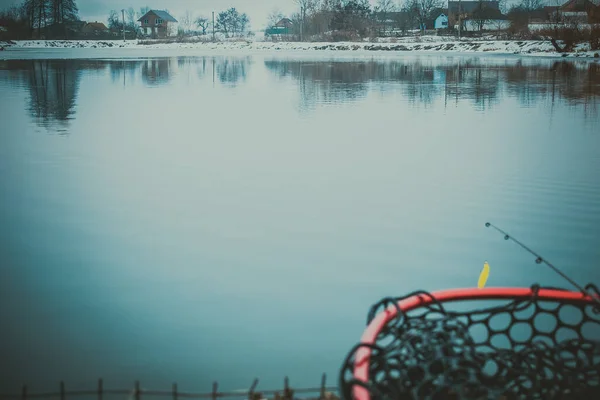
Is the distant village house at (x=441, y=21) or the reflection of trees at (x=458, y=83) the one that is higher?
the distant village house at (x=441, y=21)

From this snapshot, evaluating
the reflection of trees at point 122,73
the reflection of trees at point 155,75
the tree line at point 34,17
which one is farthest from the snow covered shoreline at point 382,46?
the reflection of trees at point 155,75

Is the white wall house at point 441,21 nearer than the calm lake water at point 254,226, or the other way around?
the calm lake water at point 254,226

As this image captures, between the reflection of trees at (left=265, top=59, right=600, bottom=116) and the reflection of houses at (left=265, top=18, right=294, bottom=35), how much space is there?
2456 inches

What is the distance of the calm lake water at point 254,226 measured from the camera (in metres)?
4.00

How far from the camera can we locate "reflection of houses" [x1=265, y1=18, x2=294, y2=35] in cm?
8866

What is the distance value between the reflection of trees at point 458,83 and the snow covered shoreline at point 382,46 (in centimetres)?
1111

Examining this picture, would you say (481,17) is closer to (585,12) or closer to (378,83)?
(585,12)

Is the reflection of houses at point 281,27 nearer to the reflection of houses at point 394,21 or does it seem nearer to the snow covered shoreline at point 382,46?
the reflection of houses at point 394,21

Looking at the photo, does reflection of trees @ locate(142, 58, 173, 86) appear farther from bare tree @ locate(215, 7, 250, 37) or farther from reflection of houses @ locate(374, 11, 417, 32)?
bare tree @ locate(215, 7, 250, 37)

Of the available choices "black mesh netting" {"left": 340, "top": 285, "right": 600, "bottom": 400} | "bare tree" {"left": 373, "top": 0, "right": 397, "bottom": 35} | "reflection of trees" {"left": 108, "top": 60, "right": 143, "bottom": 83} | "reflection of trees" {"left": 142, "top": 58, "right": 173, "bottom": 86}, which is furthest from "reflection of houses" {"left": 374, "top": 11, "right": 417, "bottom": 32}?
"black mesh netting" {"left": 340, "top": 285, "right": 600, "bottom": 400}

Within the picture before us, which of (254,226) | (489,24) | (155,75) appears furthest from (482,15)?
(254,226)

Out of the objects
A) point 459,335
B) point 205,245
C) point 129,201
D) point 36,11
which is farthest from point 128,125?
point 36,11

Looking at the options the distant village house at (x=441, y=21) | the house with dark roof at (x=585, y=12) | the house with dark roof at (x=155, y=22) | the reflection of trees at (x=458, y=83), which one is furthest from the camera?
the house with dark roof at (x=155, y=22)

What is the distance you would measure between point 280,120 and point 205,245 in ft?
26.1
